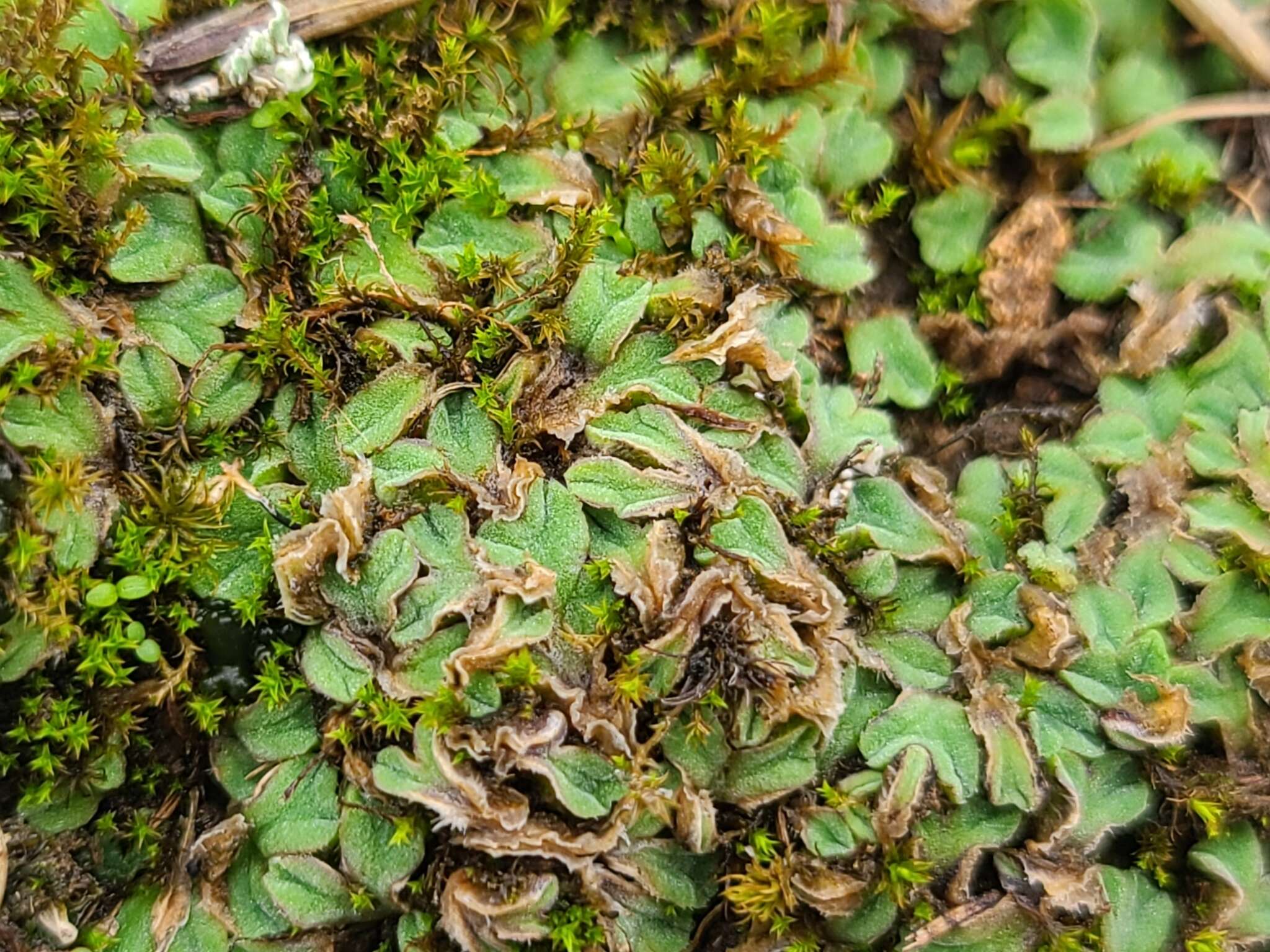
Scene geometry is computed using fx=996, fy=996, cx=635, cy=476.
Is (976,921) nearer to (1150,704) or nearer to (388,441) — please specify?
(1150,704)

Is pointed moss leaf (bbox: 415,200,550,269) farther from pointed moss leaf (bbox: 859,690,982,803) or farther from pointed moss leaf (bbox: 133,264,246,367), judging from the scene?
pointed moss leaf (bbox: 859,690,982,803)

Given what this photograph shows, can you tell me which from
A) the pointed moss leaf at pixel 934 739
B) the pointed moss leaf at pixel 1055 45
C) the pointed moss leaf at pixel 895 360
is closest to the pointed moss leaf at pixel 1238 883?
the pointed moss leaf at pixel 934 739

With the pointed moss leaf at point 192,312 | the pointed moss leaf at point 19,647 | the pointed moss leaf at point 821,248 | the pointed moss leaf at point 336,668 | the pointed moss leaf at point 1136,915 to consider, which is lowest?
the pointed moss leaf at point 1136,915

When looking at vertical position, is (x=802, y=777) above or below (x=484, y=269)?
below

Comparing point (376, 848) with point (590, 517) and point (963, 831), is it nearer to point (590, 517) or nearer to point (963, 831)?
point (590, 517)

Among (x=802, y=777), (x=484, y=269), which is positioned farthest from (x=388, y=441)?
(x=802, y=777)

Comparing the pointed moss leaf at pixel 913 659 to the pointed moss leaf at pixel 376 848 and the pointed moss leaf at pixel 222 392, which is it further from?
the pointed moss leaf at pixel 222 392
